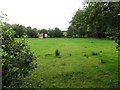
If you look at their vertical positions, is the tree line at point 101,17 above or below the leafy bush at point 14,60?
above

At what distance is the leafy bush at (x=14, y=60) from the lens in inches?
357

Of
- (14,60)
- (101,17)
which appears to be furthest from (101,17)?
(14,60)

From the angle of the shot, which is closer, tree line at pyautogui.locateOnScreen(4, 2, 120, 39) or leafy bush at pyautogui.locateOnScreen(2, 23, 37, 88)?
leafy bush at pyautogui.locateOnScreen(2, 23, 37, 88)

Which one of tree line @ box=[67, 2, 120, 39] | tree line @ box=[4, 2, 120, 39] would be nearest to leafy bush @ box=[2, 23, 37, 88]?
tree line @ box=[4, 2, 120, 39]

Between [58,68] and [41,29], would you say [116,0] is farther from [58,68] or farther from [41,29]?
[41,29]

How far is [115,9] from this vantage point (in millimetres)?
19438

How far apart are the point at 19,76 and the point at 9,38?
1.35 metres

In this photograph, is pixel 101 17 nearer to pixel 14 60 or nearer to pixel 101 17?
pixel 101 17

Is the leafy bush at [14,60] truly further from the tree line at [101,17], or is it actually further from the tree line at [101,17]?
the tree line at [101,17]

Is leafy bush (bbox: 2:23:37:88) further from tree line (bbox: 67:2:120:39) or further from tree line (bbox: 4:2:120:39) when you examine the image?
tree line (bbox: 67:2:120:39)

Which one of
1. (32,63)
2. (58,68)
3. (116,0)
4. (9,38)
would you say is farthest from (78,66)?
(9,38)

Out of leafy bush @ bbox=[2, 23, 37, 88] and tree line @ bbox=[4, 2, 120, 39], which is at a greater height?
tree line @ bbox=[4, 2, 120, 39]

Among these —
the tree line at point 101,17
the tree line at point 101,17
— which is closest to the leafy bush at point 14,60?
the tree line at point 101,17

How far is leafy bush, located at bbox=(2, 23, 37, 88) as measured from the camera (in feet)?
29.7
